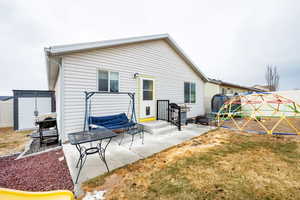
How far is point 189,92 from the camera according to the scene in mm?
9016

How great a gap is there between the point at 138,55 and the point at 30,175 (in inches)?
226

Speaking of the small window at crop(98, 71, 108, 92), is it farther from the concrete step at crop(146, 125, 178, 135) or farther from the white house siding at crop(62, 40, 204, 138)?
the concrete step at crop(146, 125, 178, 135)

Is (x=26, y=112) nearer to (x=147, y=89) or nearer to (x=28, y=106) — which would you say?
(x=28, y=106)

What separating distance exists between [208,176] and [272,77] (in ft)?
108

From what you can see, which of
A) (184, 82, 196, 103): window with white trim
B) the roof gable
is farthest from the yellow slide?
(184, 82, 196, 103): window with white trim

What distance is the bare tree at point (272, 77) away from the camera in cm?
2378

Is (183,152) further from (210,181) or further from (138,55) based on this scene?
(138,55)

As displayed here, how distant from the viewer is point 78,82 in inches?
173

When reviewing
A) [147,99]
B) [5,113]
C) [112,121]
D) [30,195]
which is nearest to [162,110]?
[147,99]

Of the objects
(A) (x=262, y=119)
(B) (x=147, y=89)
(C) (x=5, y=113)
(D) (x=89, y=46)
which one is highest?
(D) (x=89, y=46)

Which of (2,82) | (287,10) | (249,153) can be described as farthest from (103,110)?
(2,82)

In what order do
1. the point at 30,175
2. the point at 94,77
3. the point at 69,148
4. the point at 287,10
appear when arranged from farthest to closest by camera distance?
the point at 287,10, the point at 94,77, the point at 69,148, the point at 30,175

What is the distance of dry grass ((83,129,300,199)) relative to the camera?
6.64ft

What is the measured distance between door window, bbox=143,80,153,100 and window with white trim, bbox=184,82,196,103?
10.9ft
